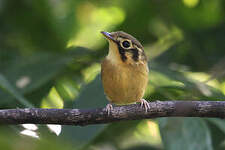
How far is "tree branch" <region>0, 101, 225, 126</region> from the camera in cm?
256

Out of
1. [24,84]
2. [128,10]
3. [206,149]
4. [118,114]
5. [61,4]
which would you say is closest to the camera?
[118,114]

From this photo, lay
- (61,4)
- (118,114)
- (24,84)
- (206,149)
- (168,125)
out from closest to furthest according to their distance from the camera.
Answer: (118,114) → (206,149) → (168,125) → (24,84) → (61,4)

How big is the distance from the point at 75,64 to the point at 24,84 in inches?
51.5

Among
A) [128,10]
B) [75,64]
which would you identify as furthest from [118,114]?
[128,10]

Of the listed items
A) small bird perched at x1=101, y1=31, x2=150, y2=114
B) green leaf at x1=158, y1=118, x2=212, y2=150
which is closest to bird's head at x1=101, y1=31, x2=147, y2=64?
small bird perched at x1=101, y1=31, x2=150, y2=114

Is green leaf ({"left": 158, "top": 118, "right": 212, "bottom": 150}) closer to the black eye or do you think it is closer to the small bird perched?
the small bird perched

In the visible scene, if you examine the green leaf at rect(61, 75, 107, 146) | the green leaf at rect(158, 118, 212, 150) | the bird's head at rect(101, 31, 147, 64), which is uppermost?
the bird's head at rect(101, 31, 147, 64)

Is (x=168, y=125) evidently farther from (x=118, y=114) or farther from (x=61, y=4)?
(x=61, y=4)

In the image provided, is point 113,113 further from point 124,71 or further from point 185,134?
point 124,71

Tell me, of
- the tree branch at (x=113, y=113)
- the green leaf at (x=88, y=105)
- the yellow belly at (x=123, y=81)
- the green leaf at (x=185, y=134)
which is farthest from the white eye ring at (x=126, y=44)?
the tree branch at (x=113, y=113)

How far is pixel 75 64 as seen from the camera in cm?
545

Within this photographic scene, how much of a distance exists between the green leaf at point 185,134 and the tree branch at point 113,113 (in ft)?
1.58

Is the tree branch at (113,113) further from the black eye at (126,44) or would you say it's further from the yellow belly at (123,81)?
the black eye at (126,44)

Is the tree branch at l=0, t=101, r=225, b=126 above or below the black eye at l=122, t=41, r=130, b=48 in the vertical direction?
below
